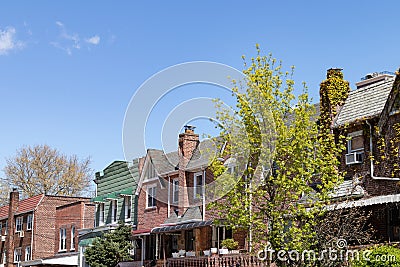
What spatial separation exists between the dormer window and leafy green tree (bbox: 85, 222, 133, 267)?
16943 mm

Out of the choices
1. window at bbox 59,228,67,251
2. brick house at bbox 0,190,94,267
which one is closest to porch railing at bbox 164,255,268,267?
brick house at bbox 0,190,94,267

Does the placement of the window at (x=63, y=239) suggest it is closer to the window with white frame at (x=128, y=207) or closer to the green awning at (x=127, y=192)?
the window with white frame at (x=128, y=207)

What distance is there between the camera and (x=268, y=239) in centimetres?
2117

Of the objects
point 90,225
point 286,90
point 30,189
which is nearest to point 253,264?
point 286,90

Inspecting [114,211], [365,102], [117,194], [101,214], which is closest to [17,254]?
[101,214]

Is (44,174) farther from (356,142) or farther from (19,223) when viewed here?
(356,142)

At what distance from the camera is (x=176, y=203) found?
39.2m

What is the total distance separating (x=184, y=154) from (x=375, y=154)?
48.7 ft

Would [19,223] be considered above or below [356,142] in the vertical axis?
below

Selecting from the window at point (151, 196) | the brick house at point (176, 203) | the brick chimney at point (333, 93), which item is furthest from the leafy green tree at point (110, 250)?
the brick chimney at point (333, 93)

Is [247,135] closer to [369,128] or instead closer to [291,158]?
[291,158]

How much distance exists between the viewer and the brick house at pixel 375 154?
2514 centimetres

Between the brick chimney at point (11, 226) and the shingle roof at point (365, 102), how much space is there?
33.0 metres

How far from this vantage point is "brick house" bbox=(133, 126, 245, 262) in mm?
36250
